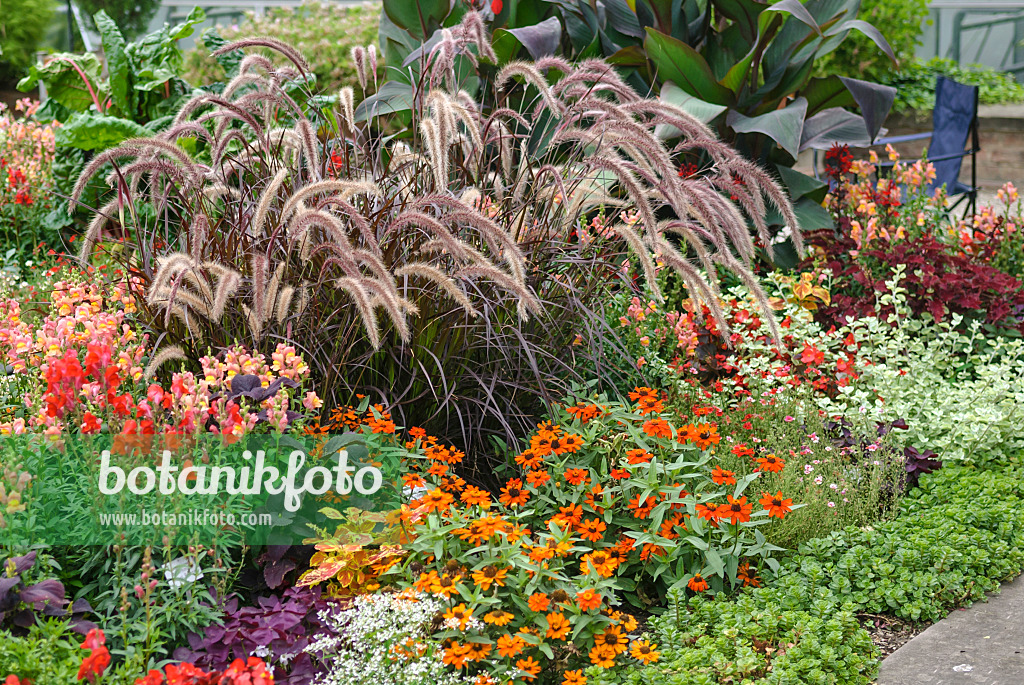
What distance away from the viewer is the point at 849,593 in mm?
2717

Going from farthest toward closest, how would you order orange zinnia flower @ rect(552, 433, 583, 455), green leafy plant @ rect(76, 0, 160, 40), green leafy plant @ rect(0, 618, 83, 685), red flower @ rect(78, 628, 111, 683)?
green leafy plant @ rect(76, 0, 160, 40), orange zinnia flower @ rect(552, 433, 583, 455), green leafy plant @ rect(0, 618, 83, 685), red flower @ rect(78, 628, 111, 683)

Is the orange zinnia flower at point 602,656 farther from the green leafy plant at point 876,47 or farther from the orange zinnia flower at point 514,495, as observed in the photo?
the green leafy plant at point 876,47

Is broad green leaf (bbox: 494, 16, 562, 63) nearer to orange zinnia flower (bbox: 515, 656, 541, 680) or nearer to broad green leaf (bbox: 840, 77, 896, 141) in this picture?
broad green leaf (bbox: 840, 77, 896, 141)

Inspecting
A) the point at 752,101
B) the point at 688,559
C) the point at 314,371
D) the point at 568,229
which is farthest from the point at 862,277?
the point at 314,371

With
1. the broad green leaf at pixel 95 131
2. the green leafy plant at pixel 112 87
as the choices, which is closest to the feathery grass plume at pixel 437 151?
the broad green leaf at pixel 95 131

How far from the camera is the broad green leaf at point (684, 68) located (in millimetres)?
5082

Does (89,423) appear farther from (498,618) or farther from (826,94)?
(826,94)

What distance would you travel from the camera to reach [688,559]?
108 inches

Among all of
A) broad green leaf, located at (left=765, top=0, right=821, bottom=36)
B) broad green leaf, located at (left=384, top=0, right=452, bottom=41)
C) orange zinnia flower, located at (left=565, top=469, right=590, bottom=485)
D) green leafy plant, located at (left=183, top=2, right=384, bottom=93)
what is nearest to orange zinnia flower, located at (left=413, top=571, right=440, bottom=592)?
orange zinnia flower, located at (left=565, top=469, right=590, bottom=485)

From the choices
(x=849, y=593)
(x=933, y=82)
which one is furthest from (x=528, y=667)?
(x=933, y=82)

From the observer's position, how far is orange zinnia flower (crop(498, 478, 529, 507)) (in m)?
2.71

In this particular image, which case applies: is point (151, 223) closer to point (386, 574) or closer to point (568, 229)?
point (568, 229)

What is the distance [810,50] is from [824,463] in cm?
309

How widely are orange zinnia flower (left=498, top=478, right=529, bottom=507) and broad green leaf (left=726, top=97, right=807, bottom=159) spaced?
8.59 ft
